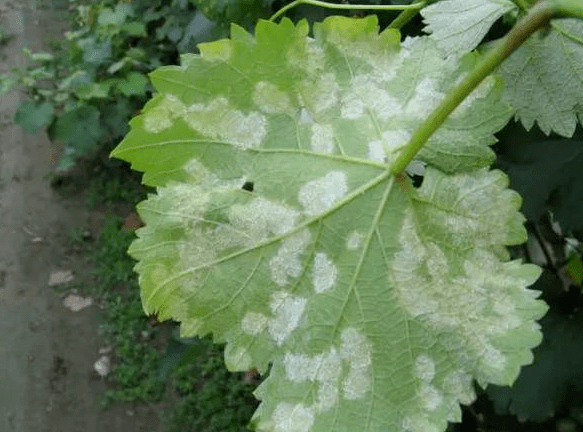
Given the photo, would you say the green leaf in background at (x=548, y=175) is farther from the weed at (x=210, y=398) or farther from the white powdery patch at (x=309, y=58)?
the weed at (x=210, y=398)

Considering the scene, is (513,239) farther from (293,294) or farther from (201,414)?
→ (201,414)

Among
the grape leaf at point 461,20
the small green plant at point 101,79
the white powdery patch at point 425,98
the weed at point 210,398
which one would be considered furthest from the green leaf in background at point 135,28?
the white powdery patch at point 425,98

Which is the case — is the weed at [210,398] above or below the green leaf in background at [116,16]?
below

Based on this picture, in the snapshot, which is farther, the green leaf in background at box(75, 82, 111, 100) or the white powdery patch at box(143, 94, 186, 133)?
the green leaf in background at box(75, 82, 111, 100)

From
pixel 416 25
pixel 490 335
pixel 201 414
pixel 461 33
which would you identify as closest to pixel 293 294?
pixel 490 335

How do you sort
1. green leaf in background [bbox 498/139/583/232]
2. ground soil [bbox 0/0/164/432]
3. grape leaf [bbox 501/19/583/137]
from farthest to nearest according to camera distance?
1. ground soil [bbox 0/0/164/432]
2. green leaf in background [bbox 498/139/583/232]
3. grape leaf [bbox 501/19/583/137]

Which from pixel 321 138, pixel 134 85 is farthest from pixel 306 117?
pixel 134 85

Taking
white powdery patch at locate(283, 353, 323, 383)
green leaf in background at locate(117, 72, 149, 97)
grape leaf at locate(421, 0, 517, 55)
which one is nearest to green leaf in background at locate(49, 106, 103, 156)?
green leaf in background at locate(117, 72, 149, 97)

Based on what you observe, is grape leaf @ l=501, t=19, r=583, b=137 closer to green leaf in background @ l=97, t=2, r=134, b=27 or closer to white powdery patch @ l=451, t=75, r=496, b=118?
white powdery patch @ l=451, t=75, r=496, b=118
